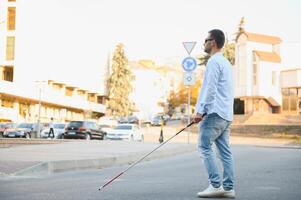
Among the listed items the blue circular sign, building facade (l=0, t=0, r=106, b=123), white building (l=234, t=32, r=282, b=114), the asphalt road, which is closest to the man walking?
the asphalt road

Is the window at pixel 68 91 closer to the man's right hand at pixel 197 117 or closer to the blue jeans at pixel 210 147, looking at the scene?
the blue jeans at pixel 210 147

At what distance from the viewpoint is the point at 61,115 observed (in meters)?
79.1

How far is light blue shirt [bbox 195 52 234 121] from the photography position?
22.4 ft

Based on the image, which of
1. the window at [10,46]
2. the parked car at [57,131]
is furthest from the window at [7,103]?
the parked car at [57,131]

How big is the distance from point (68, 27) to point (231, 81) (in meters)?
76.2

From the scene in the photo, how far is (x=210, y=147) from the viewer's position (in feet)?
22.7

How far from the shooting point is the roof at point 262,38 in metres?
70.8

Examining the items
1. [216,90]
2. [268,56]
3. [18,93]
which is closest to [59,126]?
[18,93]

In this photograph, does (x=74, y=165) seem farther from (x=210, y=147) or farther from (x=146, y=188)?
(x=210, y=147)

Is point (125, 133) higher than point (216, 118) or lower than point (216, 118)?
lower

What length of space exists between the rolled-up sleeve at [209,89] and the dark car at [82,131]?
32329mm

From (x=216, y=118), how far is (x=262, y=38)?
67.4 meters

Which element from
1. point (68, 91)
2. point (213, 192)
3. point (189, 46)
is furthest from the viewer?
point (68, 91)

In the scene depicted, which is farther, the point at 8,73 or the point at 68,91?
the point at 68,91
